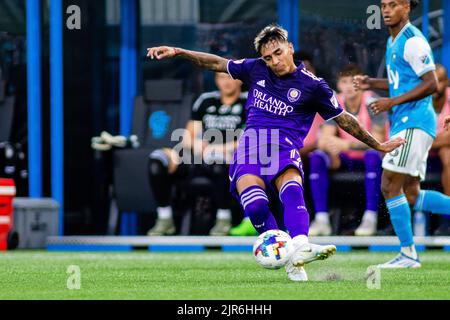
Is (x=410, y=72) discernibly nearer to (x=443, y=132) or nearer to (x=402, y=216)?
(x=402, y=216)

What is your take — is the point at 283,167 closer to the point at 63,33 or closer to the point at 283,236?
the point at 283,236

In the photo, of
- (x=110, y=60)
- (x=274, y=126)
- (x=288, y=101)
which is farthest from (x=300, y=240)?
(x=110, y=60)

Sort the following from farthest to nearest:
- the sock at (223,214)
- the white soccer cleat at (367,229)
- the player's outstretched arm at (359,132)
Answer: the sock at (223,214), the white soccer cleat at (367,229), the player's outstretched arm at (359,132)

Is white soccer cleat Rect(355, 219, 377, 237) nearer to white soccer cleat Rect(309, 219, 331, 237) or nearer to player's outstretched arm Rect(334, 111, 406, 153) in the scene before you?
white soccer cleat Rect(309, 219, 331, 237)

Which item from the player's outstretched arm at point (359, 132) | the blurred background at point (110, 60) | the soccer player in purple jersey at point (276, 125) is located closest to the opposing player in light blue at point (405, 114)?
the player's outstretched arm at point (359, 132)

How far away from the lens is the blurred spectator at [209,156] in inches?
523

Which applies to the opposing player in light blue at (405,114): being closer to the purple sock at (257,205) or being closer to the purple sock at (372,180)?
the purple sock at (257,205)

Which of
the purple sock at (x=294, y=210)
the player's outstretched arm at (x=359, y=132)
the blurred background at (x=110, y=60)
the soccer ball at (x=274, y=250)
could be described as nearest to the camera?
the soccer ball at (x=274, y=250)

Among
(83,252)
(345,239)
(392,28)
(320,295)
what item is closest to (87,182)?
(83,252)

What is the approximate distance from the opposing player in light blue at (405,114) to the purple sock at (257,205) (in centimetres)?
174

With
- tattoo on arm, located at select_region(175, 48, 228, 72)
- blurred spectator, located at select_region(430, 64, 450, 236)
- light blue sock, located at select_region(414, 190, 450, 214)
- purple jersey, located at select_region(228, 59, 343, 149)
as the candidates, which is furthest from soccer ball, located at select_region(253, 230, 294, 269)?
blurred spectator, located at select_region(430, 64, 450, 236)

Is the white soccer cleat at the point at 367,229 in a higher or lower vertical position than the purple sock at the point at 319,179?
lower

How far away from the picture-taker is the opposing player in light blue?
9859mm

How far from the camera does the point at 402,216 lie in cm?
989
